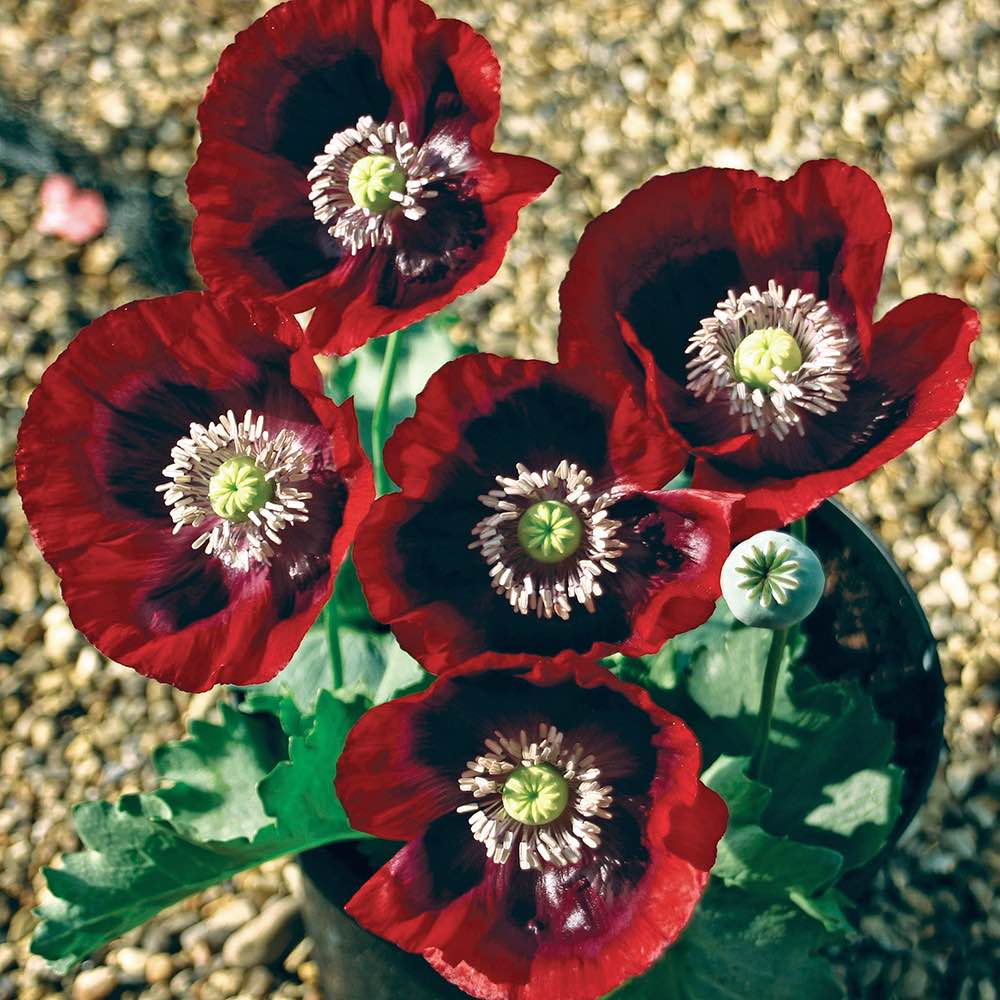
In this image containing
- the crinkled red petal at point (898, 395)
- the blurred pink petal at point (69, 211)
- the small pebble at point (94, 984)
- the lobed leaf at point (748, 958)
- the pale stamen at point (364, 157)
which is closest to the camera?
the crinkled red petal at point (898, 395)

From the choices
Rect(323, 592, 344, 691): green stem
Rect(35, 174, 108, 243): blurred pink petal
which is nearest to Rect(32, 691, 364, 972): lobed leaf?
Rect(323, 592, 344, 691): green stem

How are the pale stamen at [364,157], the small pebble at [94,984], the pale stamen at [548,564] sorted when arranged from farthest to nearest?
the small pebble at [94,984], the pale stamen at [364,157], the pale stamen at [548,564]

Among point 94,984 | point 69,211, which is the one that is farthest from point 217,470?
point 69,211

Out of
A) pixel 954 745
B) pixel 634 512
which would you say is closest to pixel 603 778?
pixel 634 512

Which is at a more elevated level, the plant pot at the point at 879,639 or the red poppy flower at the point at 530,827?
the red poppy flower at the point at 530,827

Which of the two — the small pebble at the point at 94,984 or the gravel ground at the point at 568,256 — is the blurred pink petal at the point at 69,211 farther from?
the small pebble at the point at 94,984

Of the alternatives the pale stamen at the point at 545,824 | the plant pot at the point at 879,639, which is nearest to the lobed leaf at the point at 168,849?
the pale stamen at the point at 545,824

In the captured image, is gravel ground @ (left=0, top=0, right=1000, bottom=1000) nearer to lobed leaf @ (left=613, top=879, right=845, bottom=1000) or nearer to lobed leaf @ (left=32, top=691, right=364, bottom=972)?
lobed leaf @ (left=613, top=879, right=845, bottom=1000)
